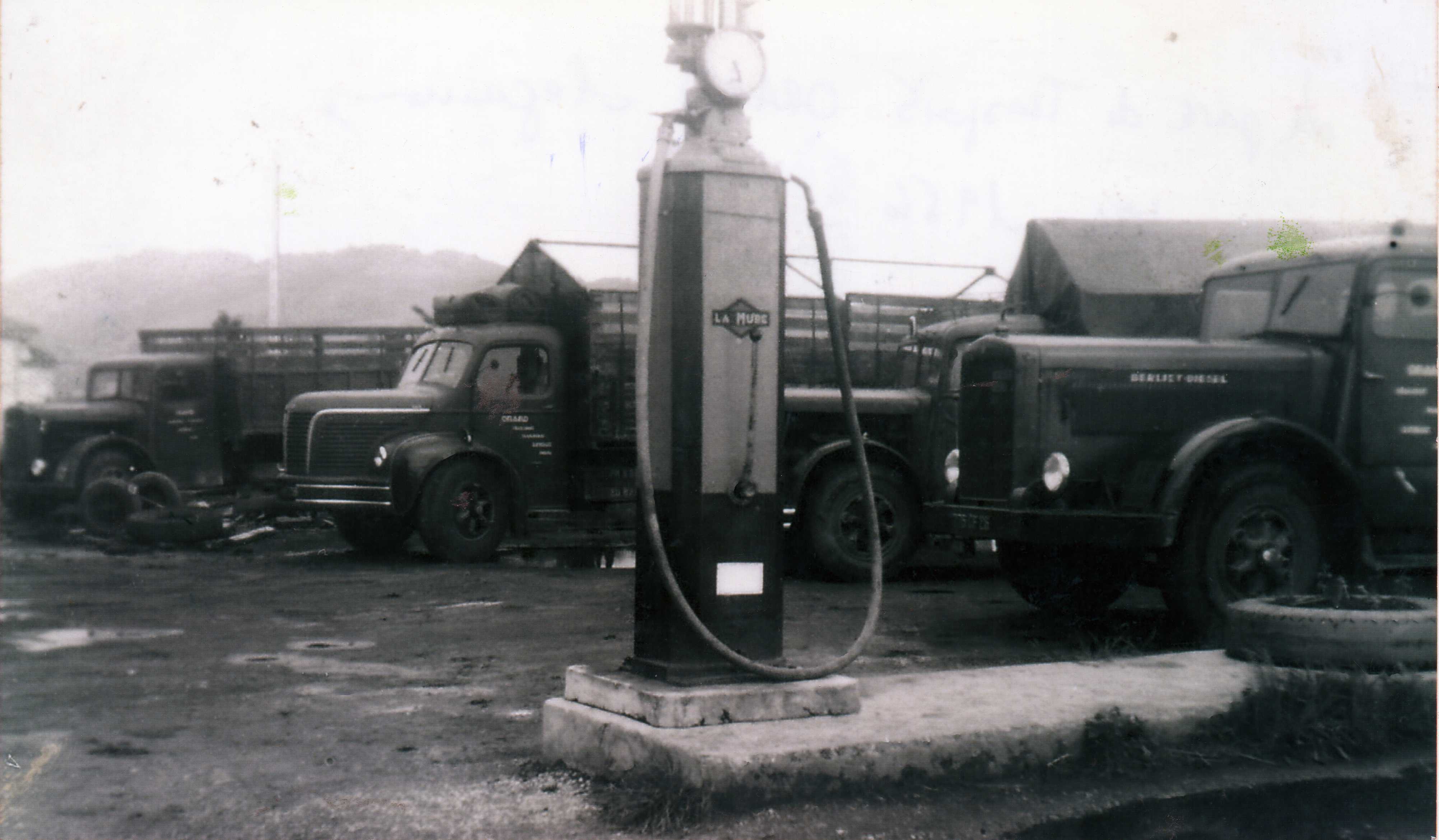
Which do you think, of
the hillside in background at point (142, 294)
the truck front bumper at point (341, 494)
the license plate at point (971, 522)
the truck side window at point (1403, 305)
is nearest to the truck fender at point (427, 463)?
the truck front bumper at point (341, 494)

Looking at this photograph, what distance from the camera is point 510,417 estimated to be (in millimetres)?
12523

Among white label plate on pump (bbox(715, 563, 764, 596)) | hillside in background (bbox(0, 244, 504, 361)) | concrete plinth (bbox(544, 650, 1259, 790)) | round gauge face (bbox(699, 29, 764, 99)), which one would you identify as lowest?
concrete plinth (bbox(544, 650, 1259, 790))

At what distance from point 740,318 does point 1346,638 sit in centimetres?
261

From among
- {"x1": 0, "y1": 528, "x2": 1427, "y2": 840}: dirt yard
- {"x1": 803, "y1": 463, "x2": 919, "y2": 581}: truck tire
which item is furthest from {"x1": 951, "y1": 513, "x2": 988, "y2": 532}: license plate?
{"x1": 803, "y1": 463, "x2": 919, "y2": 581}: truck tire

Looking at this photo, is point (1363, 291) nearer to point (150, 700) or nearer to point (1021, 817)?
point (1021, 817)

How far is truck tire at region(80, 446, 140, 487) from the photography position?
14289mm

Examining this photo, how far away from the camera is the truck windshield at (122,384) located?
49.4 feet

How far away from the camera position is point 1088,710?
15.3ft

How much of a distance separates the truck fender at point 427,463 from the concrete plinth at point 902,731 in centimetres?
729

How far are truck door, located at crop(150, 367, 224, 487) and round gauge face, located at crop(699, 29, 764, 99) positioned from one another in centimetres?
1179

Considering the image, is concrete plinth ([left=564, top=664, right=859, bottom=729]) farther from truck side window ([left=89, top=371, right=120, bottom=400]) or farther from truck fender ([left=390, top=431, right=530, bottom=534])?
truck side window ([left=89, top=371, right=120, bottom=400])

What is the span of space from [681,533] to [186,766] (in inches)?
72.8

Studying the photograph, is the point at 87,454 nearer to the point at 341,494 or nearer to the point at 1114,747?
the point at 341,494

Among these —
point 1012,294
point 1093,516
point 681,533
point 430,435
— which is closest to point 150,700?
point 681,533
